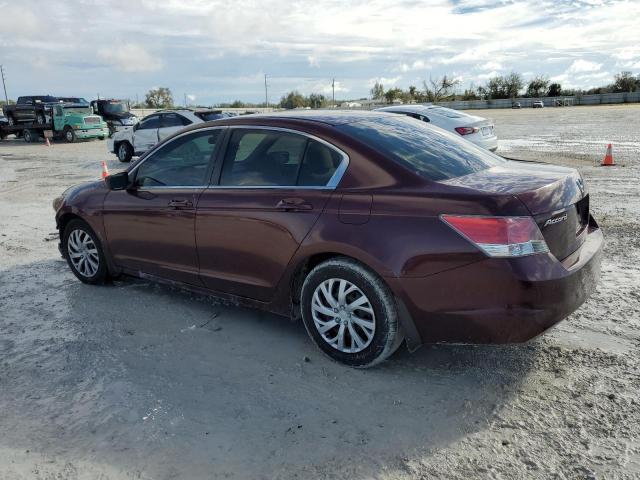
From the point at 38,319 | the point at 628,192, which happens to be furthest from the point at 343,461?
the point at 628,192

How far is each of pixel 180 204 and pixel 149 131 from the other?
43.8 ft

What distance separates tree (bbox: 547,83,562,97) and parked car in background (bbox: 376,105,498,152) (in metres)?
89.8

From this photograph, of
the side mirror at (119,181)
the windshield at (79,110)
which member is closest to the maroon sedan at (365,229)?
the side mirror at (119,181)

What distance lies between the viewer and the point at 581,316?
439 cm

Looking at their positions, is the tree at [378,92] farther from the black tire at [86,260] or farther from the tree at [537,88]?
the black tire at [86,260]

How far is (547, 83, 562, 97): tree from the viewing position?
306ft

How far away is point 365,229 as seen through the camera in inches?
137

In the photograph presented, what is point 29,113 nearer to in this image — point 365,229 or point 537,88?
point 365,229

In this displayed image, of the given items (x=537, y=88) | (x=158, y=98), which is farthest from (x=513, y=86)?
(x=158, y=98)

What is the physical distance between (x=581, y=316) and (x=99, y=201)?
4.28 m

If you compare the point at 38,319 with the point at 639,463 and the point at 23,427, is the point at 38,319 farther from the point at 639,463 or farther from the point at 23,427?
the point at 639,463

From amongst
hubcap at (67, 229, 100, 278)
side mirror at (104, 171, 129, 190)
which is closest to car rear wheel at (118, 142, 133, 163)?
hubcap at (67, 229, 100, 278)

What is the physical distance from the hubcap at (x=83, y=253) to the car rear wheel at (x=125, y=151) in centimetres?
1274

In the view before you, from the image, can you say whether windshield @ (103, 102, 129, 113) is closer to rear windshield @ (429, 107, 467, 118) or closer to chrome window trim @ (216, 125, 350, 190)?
rear windshield @ (429, 107, 467, 118)
